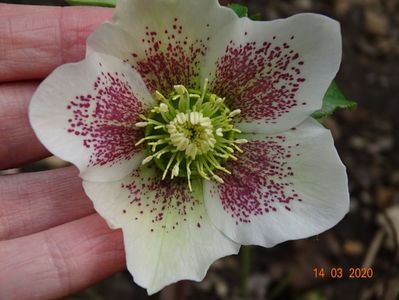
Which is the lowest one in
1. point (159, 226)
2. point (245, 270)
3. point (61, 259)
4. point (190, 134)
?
point (245, 270)

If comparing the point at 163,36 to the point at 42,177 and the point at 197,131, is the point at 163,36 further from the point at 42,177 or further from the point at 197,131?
the point at 42,177

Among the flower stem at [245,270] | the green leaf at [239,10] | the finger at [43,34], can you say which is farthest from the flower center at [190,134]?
the flower stem at [245,270]

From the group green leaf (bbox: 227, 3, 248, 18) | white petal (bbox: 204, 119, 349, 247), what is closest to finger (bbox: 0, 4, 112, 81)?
green leaf (bbox: 227, 3, 248, 18)

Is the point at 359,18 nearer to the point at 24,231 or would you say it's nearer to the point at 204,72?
the point at 204,72

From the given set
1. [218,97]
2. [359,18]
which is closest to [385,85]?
[359,18]

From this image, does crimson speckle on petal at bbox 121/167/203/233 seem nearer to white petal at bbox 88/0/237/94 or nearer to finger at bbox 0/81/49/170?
white petal at bbox 88/0/237/94

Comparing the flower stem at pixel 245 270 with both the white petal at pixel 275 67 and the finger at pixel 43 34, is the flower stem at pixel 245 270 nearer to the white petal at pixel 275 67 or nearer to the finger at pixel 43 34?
the white petal at pixel 275 67

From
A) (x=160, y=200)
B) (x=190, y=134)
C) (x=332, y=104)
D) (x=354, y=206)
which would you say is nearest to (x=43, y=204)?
(x=160, y=200)
